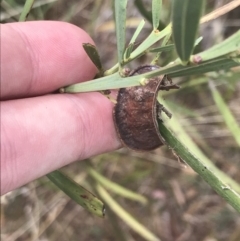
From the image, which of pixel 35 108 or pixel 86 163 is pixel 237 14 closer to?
pixel 86 163

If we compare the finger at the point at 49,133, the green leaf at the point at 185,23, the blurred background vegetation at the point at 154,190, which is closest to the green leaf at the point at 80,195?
the finger at the point at 49,133

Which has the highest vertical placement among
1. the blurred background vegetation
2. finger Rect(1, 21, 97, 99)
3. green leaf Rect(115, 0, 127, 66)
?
green leaf Rect(115, 0, 127, 66)

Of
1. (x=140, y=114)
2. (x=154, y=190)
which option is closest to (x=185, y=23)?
(x=140, y=114)

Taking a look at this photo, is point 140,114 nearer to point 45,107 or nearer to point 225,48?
point 45,107

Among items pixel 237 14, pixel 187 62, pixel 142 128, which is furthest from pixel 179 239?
pixel 187 62

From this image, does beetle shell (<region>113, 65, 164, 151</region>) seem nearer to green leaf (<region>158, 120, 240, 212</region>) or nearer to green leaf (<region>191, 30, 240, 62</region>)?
green leaf (<region>158, 120, 240, 212</region>)

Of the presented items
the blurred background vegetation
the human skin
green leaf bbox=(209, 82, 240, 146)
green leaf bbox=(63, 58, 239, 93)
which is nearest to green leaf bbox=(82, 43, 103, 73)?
green leaf bbox=(63, 58, 239, 93)

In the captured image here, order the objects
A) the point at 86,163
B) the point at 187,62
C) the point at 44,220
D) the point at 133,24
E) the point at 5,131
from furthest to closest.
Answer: the point at 44,220, the point at 133,24, the point at 86,163, the point at 5,131, the point at 187,62
